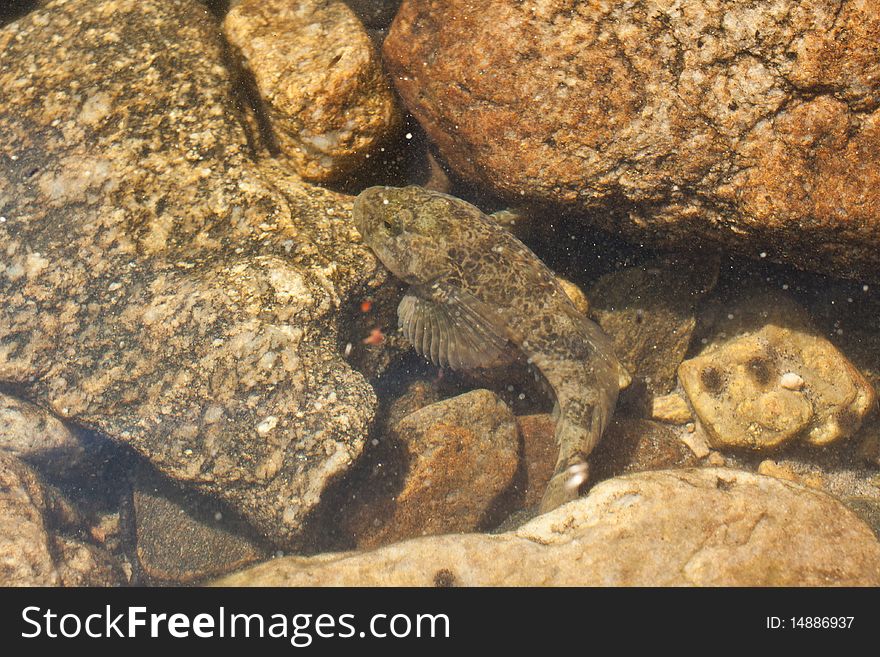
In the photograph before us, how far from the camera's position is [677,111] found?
3.32 m

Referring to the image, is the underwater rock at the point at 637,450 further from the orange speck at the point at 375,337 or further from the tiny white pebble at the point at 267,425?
the tiny white pebble at the point at 267,425

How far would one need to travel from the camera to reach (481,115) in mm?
3814

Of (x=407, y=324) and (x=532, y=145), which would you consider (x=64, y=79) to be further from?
(x=532, y=145)

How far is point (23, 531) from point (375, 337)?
261 cm

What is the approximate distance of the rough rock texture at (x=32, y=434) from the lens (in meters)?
4.06

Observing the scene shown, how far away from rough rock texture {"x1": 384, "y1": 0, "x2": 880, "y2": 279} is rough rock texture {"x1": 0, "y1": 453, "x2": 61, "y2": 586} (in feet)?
12.5

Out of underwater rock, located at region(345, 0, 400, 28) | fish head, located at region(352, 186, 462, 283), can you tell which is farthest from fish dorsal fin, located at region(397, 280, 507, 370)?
underwater rock, located at region(345, 0, 400, 28)

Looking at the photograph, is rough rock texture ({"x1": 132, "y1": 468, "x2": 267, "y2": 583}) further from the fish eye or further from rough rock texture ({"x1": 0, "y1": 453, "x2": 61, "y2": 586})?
the fish eye

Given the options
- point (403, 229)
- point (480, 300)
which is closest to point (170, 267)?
point (403, 229)

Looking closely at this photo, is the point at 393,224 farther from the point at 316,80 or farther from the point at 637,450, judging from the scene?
the point at 637,450

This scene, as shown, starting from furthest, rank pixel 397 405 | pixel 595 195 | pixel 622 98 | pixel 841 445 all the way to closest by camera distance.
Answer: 1. pixel 397 405
2. pixel 841 445
3. pixel 595 195
4. pixel 622 98

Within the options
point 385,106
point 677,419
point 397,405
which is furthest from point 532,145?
point 677,419

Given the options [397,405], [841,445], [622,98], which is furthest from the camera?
[397,405]

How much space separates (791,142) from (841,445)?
2.47 meters
